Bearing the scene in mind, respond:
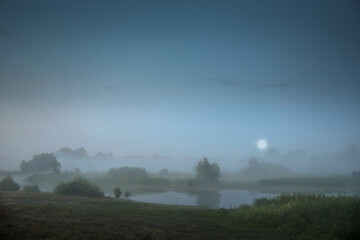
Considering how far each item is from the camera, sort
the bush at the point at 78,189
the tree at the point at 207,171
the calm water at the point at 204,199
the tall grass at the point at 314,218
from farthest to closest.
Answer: the tree at the point at 207,171 < the calm water at the point at 204,199 < the bush at the point at 78,189 < the tall grass at the point at 314,218

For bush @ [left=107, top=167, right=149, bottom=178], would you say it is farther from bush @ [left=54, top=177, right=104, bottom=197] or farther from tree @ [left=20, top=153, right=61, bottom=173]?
bush @ [left=54, top=177, right=104, bottom=197]

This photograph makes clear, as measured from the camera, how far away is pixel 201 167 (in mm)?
85875

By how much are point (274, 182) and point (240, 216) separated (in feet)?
195

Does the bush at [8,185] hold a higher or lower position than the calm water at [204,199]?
higher

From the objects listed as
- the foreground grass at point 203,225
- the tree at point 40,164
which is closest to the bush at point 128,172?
the tree at point 40,164

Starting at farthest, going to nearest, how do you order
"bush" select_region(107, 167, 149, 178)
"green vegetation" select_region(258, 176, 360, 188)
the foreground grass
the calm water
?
"bush" select_region(107, 167, 149, 178)
"green vegetation" select_region(258, 176, 360, 188)
the calm water
the foreground grass

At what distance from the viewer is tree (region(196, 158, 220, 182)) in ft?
277

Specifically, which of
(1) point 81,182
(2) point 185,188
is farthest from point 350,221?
(2) point 185,188

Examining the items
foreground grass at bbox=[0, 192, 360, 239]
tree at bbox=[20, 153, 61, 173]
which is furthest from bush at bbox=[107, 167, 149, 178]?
foreground grass at bbox=[0, 192, 360, 239]

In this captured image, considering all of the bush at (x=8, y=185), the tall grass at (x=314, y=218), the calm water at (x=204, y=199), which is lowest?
the calm water at (x=204, y=199)

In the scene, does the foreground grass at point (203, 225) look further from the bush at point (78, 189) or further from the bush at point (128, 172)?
the bush at point (128, 172)

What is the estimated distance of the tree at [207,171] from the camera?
8450 cm

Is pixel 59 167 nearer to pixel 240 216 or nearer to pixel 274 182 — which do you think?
pixel 274 182

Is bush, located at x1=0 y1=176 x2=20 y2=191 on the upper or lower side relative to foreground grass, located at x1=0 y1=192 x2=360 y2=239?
lower
